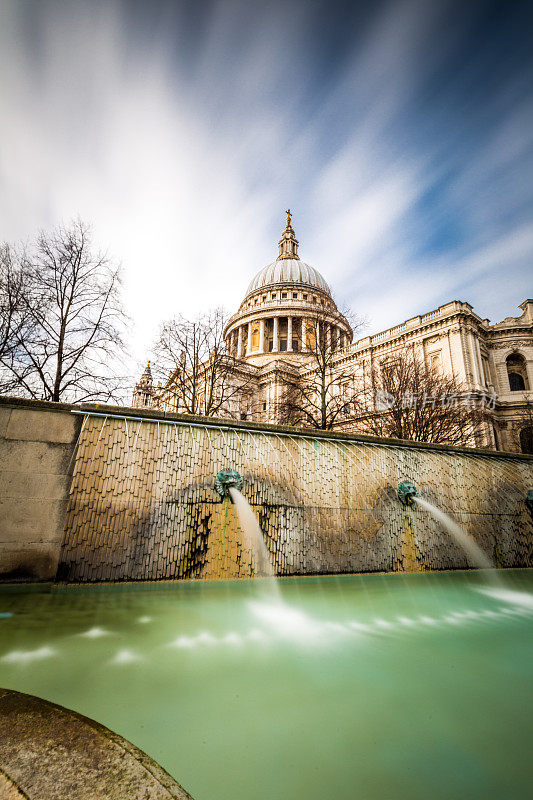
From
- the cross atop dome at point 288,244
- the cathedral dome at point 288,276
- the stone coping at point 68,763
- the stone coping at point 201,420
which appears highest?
the cross atop dome at point 288,244

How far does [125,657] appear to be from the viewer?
3256mm

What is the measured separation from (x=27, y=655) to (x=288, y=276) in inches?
2678

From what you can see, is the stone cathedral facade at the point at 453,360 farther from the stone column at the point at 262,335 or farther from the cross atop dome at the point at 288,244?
the cross atop dome at the point at 288,244

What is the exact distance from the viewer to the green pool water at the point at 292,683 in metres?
1.98

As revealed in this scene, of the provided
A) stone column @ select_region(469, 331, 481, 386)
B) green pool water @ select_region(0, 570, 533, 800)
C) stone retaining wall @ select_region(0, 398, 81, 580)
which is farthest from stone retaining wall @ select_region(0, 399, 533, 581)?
stone column @ select_region(469, 331, 481, 386)

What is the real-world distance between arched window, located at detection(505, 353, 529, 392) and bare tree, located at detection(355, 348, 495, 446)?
19851mm

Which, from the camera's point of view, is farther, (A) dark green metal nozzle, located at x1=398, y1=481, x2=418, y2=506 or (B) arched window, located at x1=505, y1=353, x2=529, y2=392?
(B) arched window, located at x1=505, y1=353, x2=529, y2=392

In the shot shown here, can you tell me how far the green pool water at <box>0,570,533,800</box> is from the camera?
1.98 metres

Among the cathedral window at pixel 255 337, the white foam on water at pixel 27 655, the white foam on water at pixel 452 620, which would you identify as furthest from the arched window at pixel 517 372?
the white foam on water at pixel 27 655

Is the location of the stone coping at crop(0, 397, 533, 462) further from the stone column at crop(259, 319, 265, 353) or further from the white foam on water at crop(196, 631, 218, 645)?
the stone column at crop(259, 319, 265, 353)

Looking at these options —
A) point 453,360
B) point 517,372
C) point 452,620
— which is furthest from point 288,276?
point 452,620

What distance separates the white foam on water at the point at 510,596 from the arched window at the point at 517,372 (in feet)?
131

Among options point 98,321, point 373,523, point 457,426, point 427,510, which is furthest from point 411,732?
point 457,426

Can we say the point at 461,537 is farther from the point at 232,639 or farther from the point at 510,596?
the point at 232,639
